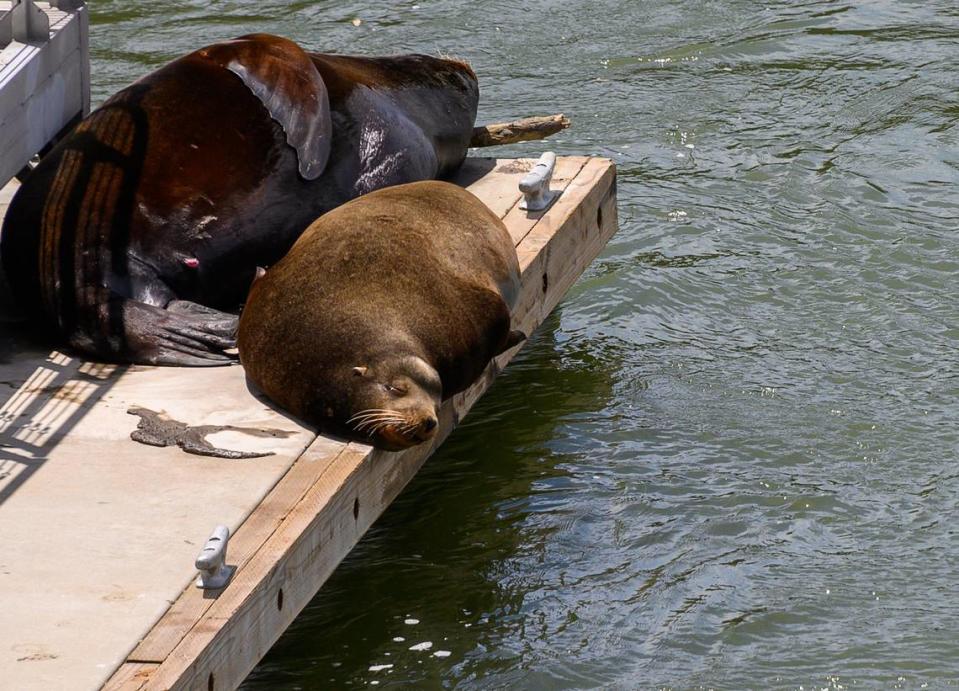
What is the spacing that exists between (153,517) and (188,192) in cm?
170

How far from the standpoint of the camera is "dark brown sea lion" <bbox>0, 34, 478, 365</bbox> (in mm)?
5329

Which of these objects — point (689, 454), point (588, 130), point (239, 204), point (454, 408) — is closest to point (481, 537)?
point (454, 408)

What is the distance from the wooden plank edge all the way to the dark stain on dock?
0.26 metres

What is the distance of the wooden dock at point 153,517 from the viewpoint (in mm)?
3619

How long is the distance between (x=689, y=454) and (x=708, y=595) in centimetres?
100

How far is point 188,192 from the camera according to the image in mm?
5555

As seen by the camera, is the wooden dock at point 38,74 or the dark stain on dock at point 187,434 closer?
the dark stain on dock at point 187,434

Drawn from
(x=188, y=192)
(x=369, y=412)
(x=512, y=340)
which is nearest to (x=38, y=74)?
(x=188, y=192)

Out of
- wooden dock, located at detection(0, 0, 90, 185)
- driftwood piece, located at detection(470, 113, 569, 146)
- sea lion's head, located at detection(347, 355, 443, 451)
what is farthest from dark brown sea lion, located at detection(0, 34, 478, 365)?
driftwood piece, located at detection(470, 113, 569, 146)

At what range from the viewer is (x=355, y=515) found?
4.50m

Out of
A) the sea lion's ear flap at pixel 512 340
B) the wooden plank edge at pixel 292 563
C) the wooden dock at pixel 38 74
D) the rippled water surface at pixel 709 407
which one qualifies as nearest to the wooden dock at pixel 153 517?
the wooden plank edge at pixel 292 563

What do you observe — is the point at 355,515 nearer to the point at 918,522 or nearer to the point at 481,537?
the point at 481,537

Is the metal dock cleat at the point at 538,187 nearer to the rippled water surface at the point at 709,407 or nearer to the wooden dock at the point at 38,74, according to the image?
the rippled water surface at the point at 709,407

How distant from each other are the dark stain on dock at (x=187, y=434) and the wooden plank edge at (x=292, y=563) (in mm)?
256
